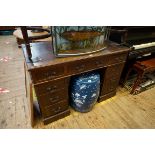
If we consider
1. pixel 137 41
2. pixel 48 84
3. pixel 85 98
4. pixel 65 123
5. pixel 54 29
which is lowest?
pixel 65 123

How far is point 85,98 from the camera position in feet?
5.11

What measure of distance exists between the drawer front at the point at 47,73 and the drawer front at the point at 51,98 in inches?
8.0

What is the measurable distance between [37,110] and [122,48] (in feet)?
4.13

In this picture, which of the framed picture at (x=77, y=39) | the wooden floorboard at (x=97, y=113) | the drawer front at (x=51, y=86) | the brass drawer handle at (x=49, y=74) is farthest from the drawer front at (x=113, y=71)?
the brass drawer handle at (x=49, y=74)

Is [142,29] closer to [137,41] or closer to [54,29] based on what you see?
[137,41]

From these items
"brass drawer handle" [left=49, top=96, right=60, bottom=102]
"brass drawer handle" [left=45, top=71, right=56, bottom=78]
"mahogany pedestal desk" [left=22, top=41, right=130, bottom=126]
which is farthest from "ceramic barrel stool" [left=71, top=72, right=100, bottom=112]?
"brass drawer handle" [left=45, top=71, right=56, bottom=78]

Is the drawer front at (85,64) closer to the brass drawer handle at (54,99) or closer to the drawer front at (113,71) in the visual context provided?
the drawer front at (113,71)

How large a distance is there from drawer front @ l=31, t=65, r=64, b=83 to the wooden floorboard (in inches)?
25.1

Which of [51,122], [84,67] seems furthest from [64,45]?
[51,122]

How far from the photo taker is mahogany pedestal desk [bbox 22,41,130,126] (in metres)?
1.20

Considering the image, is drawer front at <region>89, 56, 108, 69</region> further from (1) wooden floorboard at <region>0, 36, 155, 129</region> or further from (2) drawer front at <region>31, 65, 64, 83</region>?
(1) wooden floorboard at <region>0, 36, 155, 129</region>

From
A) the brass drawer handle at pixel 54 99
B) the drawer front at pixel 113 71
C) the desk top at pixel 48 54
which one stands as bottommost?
the brass drawer handle at pixel 54 99

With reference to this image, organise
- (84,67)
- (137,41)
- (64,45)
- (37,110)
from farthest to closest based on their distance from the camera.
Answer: (137,41), (37,110), (84,67), (64,45)

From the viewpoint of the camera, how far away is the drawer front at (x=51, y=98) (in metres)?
1.35
